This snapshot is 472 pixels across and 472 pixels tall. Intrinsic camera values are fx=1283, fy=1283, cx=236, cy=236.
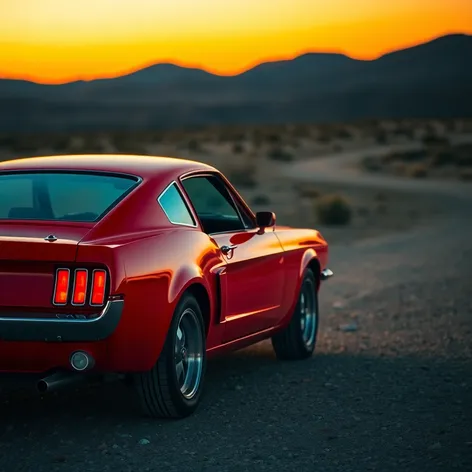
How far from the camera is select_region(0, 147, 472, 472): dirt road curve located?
649 cm

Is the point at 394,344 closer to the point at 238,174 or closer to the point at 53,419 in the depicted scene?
the point at 53,419

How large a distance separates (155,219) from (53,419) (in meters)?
1.32

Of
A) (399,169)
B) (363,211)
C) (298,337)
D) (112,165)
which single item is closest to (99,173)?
(112,165)

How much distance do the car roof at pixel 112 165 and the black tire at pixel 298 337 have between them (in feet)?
6.85

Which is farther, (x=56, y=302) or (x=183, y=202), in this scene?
(x=183, y=202)

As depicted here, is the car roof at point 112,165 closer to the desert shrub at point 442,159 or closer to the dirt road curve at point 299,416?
the dirt road curve at point 299,416

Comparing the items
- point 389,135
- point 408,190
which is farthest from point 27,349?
point 389,135

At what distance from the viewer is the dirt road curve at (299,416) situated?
6488 millimetres

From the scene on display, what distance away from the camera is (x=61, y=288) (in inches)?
260

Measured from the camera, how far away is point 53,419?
754cm

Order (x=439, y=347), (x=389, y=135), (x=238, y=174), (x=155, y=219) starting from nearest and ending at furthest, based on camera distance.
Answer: (x=155, y=219), (x=439, y=347), (x=238, y=174), (x=389, y=135)

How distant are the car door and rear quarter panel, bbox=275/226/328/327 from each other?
6.3 inches

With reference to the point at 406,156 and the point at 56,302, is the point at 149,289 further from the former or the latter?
the point at 406,156

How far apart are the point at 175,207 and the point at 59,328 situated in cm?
152
